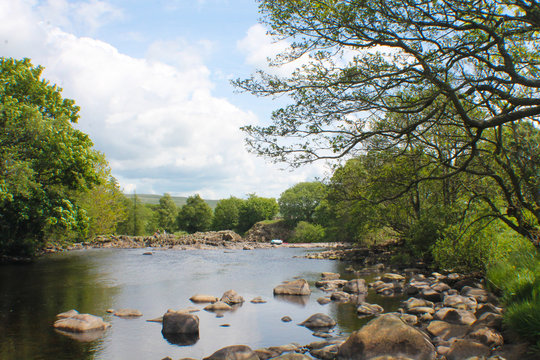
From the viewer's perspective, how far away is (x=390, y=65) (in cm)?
797

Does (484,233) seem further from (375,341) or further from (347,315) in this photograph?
(375,341)

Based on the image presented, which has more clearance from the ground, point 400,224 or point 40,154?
point 40,154

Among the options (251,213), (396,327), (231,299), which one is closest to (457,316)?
(396,327)

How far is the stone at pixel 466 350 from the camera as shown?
23.0 feet

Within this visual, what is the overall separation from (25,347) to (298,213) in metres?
75.3

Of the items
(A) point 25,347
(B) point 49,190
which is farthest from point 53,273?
(A) point 25,347

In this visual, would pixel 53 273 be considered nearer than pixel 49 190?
No

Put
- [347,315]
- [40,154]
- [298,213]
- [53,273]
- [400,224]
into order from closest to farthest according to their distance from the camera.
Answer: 1. [347,315]
2. [40,154]
3. [53,273]
4. [400,224]
5. [298,213]

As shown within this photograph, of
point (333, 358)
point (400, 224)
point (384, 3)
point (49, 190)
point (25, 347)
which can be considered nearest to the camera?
point (384, 3)

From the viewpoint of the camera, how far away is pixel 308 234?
69.3m

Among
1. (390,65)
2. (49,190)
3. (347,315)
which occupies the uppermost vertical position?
(390,65)

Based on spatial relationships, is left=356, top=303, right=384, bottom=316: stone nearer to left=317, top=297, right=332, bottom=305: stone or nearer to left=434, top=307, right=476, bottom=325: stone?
left=317, top=297, right=332, bottom=305: stone

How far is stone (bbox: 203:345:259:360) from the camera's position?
7.88 metres

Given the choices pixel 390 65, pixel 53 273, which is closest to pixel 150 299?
pixel 53 273
